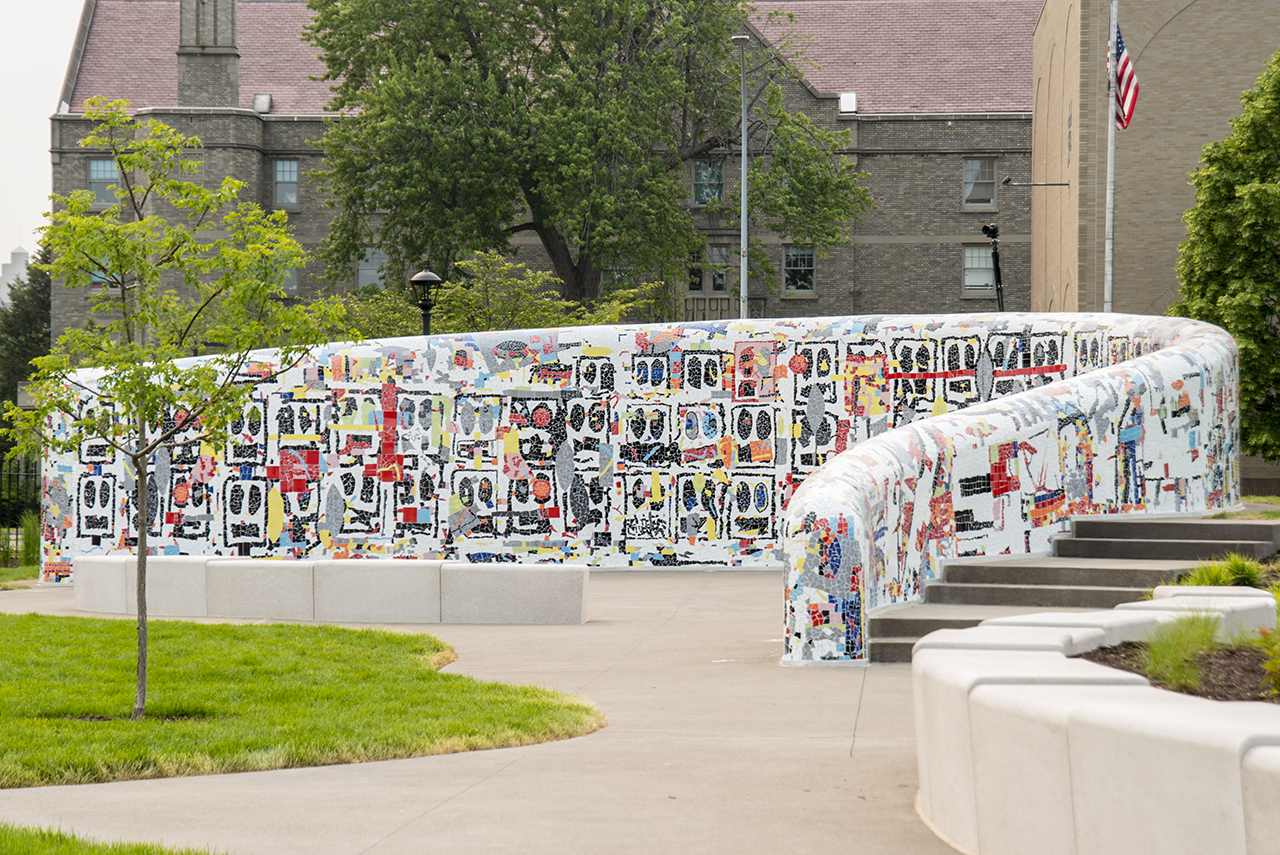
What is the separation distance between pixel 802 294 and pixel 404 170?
15672mm

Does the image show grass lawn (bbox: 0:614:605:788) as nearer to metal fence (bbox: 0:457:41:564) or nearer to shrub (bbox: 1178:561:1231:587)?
shrub (bbox: 1178:561:1231:587)

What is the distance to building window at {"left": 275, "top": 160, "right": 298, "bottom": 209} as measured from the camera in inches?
1866

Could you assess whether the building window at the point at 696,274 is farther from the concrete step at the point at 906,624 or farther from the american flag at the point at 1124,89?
the concrete step at the point at 906,624

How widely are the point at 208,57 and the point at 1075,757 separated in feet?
151

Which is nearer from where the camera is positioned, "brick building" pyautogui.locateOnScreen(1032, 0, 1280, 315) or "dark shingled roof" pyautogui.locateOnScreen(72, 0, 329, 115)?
"brick building" pyautogui.locateOnScreen(1032, 0, 1280, 315)

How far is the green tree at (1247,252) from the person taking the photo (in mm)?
26984

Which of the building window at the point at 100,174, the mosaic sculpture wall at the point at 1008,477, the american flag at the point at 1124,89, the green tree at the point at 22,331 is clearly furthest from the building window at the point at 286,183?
the mosaic sculpture wall at the point at 1008,477

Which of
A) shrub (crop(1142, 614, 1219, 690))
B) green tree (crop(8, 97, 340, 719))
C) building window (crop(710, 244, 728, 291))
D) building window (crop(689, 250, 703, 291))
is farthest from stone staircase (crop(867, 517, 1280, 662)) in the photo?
building window (crop(689, 250, 703, 291))

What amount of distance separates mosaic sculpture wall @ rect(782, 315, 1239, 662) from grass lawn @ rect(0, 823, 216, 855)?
6455 mm

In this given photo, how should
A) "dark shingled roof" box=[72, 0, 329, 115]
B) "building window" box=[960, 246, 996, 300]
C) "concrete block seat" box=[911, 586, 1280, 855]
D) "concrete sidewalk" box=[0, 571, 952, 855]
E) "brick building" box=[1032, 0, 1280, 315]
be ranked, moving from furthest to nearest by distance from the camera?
"dark shingled roof" box=[72, 0, 329, 115] → "building window" box=[960, 246, 996, 300] → "brick building" box=[1032, 0, 1280, 315] → "concrete sidewalk" box=[0, 571, 952, 855] → "concrete block seat" box=[911, 586, 1280, 855]

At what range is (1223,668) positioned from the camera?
624 centimetres

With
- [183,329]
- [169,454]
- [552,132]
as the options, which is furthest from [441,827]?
[552,132]

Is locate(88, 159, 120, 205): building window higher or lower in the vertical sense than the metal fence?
higher

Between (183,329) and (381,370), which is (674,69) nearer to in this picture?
(381,370)
